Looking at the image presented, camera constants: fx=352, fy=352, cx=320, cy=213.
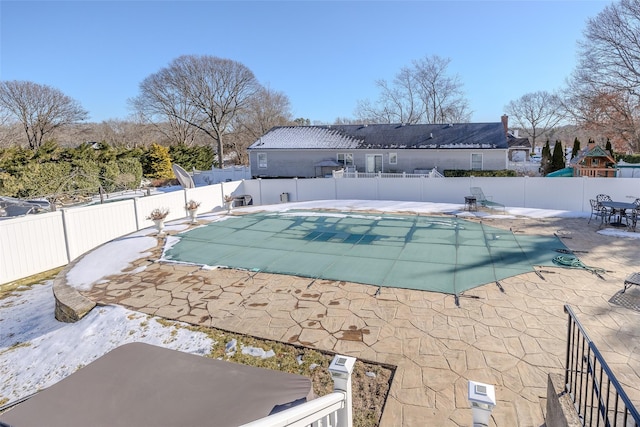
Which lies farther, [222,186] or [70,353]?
[222,186]

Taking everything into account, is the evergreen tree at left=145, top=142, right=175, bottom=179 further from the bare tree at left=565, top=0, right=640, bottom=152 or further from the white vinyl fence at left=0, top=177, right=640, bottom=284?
the bare tree at left=565, top=0, right=640, bottom=152

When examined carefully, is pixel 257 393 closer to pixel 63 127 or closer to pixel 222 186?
pixel 222 186

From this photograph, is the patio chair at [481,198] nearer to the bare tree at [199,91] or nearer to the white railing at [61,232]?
the white railing at [61,232]

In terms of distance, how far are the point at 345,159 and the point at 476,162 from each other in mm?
8439

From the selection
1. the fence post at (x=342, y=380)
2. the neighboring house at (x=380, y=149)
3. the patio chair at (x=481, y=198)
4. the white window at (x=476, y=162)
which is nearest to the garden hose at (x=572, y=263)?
the patio chair at (x=481, y=198)

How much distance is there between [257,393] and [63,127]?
129 feet

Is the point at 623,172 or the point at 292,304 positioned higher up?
the point at 623,172

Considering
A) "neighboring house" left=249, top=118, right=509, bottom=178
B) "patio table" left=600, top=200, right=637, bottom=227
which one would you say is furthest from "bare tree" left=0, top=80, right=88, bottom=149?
"patio table" left=600, top=200, right=637, bottom=227

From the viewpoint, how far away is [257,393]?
2.10 m

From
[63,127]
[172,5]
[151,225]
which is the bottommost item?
[151,225]

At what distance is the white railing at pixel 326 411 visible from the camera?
5.29ft

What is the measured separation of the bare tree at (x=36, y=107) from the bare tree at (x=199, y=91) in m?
6.16

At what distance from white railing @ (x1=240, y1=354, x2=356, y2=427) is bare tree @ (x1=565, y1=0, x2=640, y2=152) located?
30.3 metres

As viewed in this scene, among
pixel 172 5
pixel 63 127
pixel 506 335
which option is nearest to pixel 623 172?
pixel 506 335
